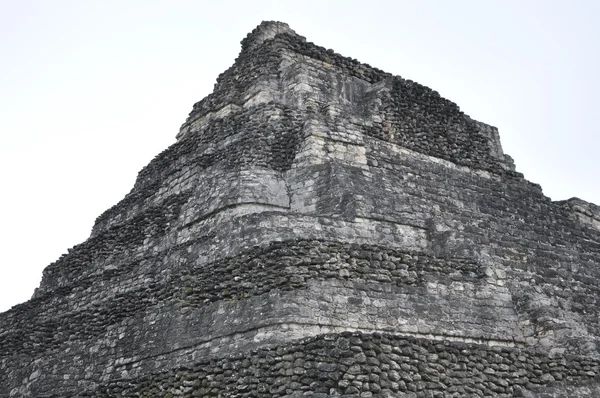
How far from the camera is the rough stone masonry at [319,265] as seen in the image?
11.0m

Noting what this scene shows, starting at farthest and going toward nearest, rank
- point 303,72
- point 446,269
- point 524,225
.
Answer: point 303,72 → point 524,225 → point 446,269

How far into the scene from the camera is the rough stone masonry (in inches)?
433

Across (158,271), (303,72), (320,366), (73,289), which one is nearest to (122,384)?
(158,271)

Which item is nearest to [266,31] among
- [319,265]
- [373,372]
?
[319,265]

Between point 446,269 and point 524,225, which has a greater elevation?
point 524,225

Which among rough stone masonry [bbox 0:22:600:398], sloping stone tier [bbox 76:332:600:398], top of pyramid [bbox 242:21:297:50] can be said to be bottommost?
sloping stone tier [bbox 76:332:600:398]

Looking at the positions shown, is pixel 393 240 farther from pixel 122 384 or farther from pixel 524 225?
pixel 122 384

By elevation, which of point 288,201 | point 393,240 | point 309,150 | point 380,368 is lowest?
point 380,368

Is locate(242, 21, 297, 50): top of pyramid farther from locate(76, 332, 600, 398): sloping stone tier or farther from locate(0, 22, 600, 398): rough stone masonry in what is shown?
locate(76, 332, 600, 398): sloping stone tier

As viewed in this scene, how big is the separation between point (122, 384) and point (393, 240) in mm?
5816

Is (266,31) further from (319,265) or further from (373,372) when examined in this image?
(373,372)

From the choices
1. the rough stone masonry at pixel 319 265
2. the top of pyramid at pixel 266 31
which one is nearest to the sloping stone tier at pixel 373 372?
the rough stone masonry at pixel 319 265

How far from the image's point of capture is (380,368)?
9.94m

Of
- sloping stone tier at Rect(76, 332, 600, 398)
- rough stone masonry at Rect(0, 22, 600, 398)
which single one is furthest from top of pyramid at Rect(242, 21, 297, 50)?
sloping stone tier at Rect(76, 332, 600, 398)
